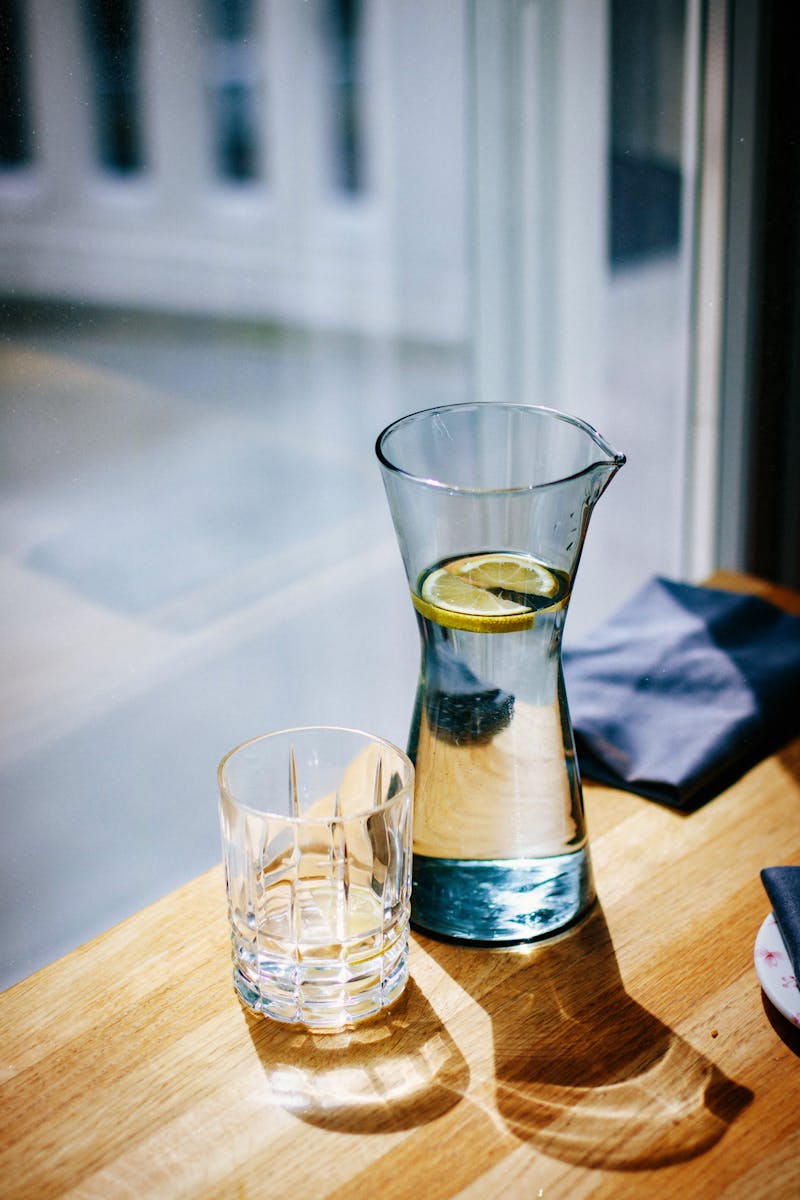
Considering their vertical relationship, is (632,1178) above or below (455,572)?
below

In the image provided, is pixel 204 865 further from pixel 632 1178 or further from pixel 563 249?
pixel 563 249

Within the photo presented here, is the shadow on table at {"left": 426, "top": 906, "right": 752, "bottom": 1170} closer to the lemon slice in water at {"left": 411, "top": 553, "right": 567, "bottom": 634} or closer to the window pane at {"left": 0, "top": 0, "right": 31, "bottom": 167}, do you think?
the lemon slice in water at {"left": 411, "top": 553, "right": 567, "bottom": 634}

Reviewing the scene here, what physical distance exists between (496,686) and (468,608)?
0.04 m

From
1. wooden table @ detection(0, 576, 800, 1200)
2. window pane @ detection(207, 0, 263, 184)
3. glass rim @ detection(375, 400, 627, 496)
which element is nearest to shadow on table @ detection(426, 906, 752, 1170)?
wooden table @ detection(0, 576, 800, 1200)

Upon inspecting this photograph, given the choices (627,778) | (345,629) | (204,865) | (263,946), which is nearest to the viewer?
(263,946)

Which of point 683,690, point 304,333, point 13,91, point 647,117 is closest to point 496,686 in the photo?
point 683,690

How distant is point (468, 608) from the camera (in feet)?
2.12

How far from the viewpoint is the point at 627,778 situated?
84cm

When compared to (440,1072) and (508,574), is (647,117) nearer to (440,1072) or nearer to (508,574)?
(508,574)

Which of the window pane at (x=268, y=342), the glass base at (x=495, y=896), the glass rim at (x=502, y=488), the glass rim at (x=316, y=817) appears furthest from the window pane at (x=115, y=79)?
the glass base at (x=495, y=896)

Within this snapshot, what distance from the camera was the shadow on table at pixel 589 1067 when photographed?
0.57 meters

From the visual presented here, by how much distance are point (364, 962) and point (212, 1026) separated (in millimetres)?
89

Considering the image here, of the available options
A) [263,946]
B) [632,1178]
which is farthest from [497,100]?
[632,1178]

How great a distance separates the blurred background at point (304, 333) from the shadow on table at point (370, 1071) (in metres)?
0.12
